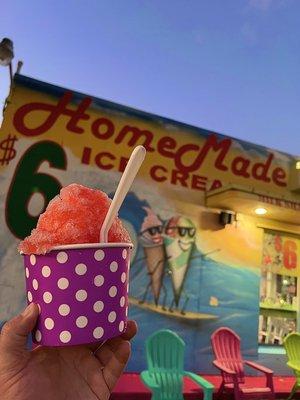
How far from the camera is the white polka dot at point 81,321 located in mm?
1438

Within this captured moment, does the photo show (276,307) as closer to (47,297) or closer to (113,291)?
(113,291)

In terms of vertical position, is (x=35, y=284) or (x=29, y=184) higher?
(x=29, y=184)

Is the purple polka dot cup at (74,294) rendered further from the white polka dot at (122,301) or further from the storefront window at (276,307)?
the storefront window at (276,307)

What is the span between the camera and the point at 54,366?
1482 millimetres

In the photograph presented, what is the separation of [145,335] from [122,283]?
6846 millimetres

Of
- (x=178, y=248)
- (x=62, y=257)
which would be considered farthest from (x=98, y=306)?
(x=178, y=248)

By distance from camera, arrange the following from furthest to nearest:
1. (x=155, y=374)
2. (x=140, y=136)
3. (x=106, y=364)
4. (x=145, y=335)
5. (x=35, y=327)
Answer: (x=140, y=136) → (x=145, y=335) → (x=155, y=374) → (x=106, y=364) → (x=35, y=327)

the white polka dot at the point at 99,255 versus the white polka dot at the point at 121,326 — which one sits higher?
the white polka dot at the point at 99,255

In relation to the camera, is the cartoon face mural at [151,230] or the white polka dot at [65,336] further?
the cartoon face mural at [151,230]

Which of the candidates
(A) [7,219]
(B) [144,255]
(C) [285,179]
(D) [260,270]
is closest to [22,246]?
(A) [7,219]

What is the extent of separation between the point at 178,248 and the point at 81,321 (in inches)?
284

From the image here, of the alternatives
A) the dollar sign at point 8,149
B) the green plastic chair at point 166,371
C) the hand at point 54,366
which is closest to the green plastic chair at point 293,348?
the green plastic chair at point 166,371

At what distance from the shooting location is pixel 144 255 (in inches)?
325

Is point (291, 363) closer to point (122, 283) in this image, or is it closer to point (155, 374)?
point (155, 374)
